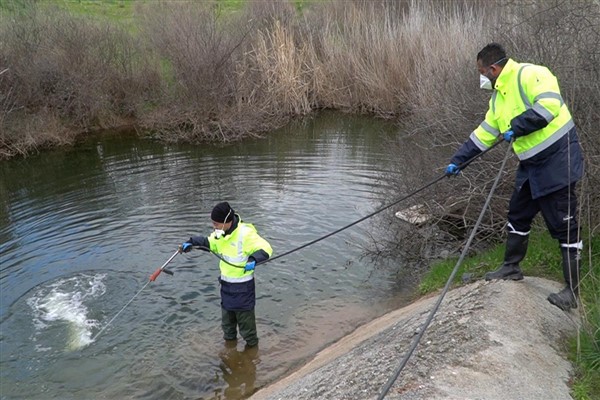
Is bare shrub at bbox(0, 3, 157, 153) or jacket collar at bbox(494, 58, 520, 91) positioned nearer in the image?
jacket collar at bbox(494, 58, 520, 91)

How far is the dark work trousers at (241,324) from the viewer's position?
7.75 meters

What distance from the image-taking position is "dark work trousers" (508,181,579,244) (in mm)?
5523

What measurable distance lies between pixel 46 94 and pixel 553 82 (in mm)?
19862

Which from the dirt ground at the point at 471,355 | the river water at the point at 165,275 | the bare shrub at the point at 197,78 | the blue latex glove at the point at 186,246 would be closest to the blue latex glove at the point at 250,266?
the blue latex glove at the point at 186,246

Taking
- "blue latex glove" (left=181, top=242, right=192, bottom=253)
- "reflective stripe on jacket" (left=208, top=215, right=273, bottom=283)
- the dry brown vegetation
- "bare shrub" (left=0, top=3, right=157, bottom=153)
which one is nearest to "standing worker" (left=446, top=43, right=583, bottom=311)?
"reflective stripe on jacket" (left=208, top=215, right=273, bottom=283)

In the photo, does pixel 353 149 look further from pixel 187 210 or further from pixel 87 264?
pixel 87 264

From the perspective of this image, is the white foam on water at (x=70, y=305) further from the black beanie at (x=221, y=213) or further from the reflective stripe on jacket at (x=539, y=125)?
the reflective stripe on jacket at (x=539, y=125)

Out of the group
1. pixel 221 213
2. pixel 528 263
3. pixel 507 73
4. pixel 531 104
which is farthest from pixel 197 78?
pixel 531 104

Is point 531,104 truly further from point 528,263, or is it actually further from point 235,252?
point 235,252

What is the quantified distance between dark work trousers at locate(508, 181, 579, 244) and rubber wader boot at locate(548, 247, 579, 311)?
0.45ft

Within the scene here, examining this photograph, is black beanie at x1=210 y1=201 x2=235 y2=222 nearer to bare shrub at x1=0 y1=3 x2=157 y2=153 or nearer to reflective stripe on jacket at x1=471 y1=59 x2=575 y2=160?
reflective stripe on jacket at x1=471 y1=59 x2=575 y2=160

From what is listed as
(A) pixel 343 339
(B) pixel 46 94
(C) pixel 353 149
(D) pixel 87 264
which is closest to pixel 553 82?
(A) pixel 343 339

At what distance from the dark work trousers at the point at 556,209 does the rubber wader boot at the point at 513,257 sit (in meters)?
0.27

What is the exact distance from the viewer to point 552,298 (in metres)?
5.88
